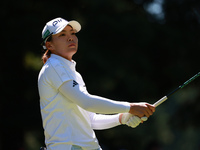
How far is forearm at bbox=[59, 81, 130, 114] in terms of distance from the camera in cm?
325

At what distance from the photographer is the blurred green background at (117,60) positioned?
862 centimetres

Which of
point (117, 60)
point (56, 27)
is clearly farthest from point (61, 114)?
point (117, 60)

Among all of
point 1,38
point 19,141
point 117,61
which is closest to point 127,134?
point 117,61

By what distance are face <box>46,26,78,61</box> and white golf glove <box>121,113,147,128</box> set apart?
63cm

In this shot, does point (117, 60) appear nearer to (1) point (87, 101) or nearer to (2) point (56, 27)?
(2) point (56, 27)

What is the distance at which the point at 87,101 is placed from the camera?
128 inches

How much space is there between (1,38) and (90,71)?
1805 millimetres

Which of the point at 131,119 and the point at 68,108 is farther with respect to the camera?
the point at 131,119

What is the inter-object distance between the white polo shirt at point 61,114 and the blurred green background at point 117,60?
16.3 feet

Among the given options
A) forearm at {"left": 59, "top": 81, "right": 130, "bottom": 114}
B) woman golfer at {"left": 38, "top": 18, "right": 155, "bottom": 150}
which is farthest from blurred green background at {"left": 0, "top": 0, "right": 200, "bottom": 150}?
forearm at {"left": 59, "top": 81, "right": 130, "bottom": 114}

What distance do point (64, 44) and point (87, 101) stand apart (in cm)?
57

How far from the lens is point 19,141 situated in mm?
8570

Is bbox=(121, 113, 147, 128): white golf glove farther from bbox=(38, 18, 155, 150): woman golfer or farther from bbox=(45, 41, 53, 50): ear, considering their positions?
bbox=(45, 41, 53, 50): ear

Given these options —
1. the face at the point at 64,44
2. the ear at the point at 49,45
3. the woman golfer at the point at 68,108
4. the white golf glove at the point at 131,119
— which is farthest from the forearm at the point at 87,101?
the ear at the point at 49,45
